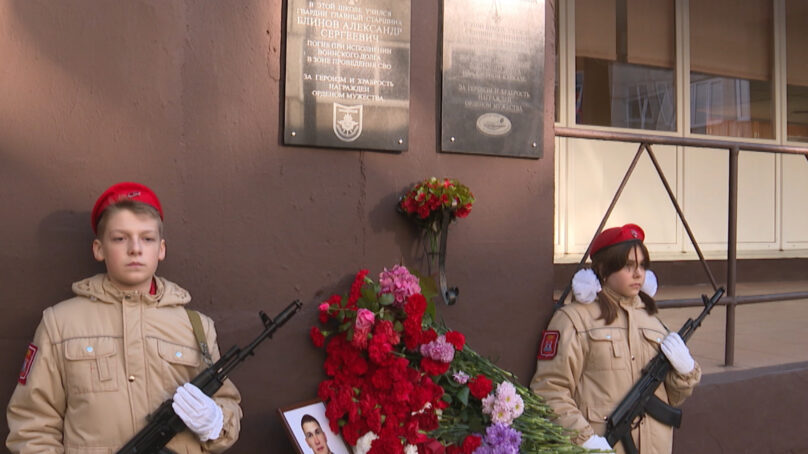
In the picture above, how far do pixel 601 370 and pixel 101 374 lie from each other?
194 centimetres

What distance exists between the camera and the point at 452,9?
3238mm

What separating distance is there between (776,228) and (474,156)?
567 cm

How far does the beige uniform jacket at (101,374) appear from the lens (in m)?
2.28

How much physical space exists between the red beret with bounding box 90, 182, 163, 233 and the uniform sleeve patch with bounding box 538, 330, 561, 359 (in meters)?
1.73

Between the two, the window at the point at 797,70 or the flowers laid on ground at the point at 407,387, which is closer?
the flowers laid on ground at the point at 407,387

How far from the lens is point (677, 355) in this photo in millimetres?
3125

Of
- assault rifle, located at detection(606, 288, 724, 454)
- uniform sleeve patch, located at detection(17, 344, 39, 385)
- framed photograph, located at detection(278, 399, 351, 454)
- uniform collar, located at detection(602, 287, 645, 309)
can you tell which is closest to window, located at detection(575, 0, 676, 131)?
uniform collar, located at detection(602, 287, 645, 309)

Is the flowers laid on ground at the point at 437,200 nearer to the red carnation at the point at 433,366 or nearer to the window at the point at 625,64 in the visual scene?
the red carnation at the point at 433,366

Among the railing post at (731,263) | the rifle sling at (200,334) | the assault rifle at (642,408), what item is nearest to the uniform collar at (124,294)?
the rifle sling at (200,334)

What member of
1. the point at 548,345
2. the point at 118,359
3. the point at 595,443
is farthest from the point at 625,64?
the point at 118,359

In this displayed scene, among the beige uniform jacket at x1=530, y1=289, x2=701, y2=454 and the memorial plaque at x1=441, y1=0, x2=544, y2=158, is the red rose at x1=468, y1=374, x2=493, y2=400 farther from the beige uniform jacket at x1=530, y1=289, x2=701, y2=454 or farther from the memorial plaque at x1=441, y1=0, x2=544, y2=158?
the memorial plaque at x1=441, y1=0, x2=544, y2=158

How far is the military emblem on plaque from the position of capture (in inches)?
118

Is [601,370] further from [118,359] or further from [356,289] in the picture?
[118,359]

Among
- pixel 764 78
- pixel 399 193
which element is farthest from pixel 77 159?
pixel 764 78
